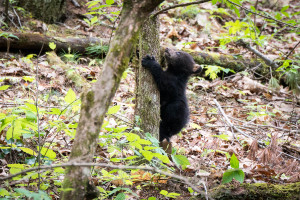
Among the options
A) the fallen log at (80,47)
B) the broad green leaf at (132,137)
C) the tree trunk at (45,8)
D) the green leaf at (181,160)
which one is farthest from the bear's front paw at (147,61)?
the tree trunk at (45,8)

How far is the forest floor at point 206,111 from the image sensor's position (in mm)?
3681

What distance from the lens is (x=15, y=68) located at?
590 centimetres

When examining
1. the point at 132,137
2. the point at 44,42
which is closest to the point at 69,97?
the point at 132,137

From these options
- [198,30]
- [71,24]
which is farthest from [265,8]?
[71,24]

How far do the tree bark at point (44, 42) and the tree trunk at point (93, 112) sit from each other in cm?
536

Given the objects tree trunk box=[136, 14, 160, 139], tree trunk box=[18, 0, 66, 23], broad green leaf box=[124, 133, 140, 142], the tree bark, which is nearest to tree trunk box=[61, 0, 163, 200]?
broad green leaf box=[124, 133, 140, 142]

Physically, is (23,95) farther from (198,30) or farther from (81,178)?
(198,30)

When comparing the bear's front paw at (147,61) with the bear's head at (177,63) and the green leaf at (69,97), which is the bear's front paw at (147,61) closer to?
the green leaf at (69,97)

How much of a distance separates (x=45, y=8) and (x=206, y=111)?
5.80m

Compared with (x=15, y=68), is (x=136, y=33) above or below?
above

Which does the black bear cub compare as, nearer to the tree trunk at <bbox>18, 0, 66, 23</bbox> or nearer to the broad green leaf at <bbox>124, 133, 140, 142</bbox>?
the broad green leaf at <bbox>124, 133, 140, 142</bbox>

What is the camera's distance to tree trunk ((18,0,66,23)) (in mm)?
8086

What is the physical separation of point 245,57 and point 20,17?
274 inches

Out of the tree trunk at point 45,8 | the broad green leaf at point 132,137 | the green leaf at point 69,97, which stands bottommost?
the broad green leaf at point 132,137
